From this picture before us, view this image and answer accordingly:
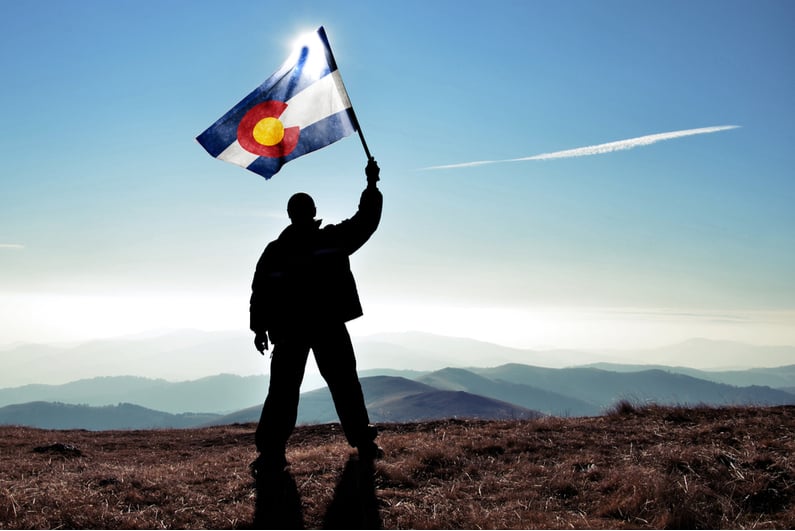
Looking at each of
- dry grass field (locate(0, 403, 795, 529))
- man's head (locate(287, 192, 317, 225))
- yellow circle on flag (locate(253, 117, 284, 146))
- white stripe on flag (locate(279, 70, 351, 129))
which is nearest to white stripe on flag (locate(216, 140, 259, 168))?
Result: yellow circle on flag (locate(253, 117, 284, 146))

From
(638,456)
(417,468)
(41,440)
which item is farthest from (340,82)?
(41,440)

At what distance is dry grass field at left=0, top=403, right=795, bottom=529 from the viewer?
4555mm

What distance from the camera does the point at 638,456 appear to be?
6320mm

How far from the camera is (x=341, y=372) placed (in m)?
5.85

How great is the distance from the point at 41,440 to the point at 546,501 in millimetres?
10855

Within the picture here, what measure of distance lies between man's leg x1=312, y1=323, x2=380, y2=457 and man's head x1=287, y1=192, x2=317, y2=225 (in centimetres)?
128

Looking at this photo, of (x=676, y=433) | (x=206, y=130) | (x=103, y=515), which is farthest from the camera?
(x=676, y=433)

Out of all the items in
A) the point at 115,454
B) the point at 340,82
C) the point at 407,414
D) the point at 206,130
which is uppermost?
the point at 340,82

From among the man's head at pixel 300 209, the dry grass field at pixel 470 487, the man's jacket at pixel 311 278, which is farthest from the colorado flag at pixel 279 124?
the dry grass field at pixel 470 487

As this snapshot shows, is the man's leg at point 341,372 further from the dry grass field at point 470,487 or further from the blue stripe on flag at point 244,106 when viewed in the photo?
the blue stripe on flag at point 244,106

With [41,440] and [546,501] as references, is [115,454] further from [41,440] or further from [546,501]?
[546,501]

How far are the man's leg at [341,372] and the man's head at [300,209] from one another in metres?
1.28

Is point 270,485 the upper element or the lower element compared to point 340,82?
lower

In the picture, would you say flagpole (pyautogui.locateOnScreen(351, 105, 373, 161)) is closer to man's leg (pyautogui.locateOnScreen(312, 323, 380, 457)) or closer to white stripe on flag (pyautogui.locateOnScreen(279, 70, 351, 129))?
white stripe on flag (pyautogui.locateOnScreen(279, 70, 351, 129))
